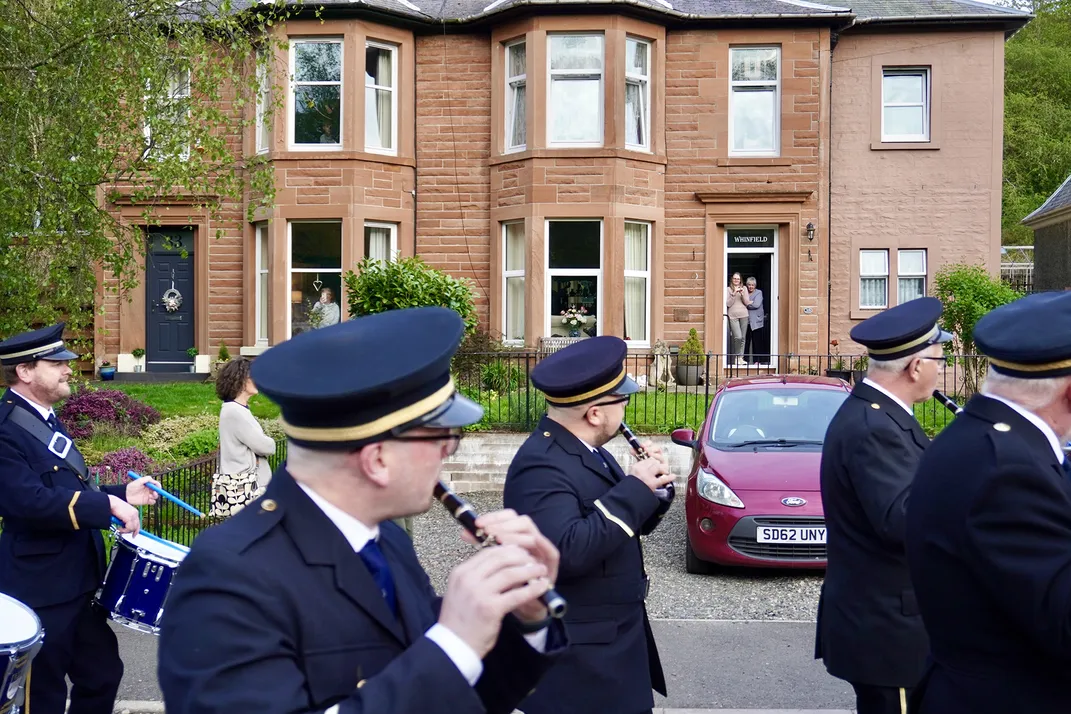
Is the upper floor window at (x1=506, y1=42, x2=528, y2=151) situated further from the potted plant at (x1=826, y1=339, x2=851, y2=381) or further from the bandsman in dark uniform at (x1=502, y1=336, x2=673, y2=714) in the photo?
the bandsman in dark uniform at (x1=502, y1=336, x2=673, y2=714)

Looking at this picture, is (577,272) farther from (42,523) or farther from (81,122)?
(42,523)

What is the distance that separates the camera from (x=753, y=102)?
21.3 meters

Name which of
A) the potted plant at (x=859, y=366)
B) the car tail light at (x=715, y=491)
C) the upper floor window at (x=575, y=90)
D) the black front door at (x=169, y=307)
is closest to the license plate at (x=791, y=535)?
the car tail light at (x=715, y=491)

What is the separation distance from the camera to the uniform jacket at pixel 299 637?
1916 millimetres

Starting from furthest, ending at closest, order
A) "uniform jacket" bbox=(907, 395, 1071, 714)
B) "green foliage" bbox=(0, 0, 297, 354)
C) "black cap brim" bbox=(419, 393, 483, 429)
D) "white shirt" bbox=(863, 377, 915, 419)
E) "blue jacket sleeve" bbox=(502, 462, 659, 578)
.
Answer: "green foliage" bbox=(0, 0, 297, 354)
"white shirt" bbox=(863, 377, 915, 419)
"blue jacket sleeve" bbox=(502, 462, 659, 578)
"uniform jacket" bbox=(907, 395, 1071, 714)
"black cap brim" bbox=(419, 393, 483, 429)

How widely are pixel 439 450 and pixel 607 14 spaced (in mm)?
19254

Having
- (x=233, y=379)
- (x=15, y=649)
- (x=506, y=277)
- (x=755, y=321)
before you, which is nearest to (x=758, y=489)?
(x=233, y=379)

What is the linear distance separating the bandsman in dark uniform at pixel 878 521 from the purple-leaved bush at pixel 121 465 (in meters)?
8.98

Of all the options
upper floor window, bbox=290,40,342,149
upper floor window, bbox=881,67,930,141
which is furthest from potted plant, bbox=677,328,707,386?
upper floor window, bbox=290,40,342,149

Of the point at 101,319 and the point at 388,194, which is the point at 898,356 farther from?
the point at 101,319

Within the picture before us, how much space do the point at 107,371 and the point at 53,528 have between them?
1724cm

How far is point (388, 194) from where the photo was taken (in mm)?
21234

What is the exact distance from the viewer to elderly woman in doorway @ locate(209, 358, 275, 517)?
7.37 meters

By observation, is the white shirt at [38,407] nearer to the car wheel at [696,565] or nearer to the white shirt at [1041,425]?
the white shirt at [1041,425]
